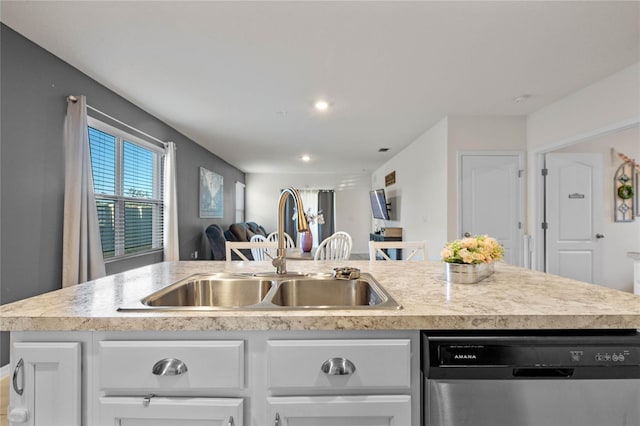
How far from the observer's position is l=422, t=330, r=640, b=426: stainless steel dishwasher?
0.88 m

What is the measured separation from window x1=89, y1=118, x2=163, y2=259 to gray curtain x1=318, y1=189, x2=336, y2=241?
5.71 m

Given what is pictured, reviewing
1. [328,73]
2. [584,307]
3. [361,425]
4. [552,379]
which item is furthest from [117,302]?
[328,73]

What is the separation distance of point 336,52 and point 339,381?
225cm

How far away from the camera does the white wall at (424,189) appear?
420 cm

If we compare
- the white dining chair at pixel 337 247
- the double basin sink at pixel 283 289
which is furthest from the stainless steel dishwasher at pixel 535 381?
the white dining chair at pixel 337 247

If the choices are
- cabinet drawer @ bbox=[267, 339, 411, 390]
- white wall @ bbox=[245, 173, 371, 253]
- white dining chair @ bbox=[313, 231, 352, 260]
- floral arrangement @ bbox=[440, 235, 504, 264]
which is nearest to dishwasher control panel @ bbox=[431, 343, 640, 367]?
cabinet drawer @ bbox=[267, 339, 411, 390]

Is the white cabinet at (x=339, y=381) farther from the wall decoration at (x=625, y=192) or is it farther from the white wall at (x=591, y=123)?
the wall decoration at (x=625, y=192)

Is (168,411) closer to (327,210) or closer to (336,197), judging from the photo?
(327,210)

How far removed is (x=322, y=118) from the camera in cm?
399

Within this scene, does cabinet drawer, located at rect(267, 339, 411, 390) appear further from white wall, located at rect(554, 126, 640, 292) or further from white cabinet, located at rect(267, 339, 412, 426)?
white wall, located at rect(554, 126, 640, 292)

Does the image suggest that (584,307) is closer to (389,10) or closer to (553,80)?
(389,10)

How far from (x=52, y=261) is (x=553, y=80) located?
15.0 ft

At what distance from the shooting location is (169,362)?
0.89m

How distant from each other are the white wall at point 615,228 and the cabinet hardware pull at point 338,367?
15.1 ft
